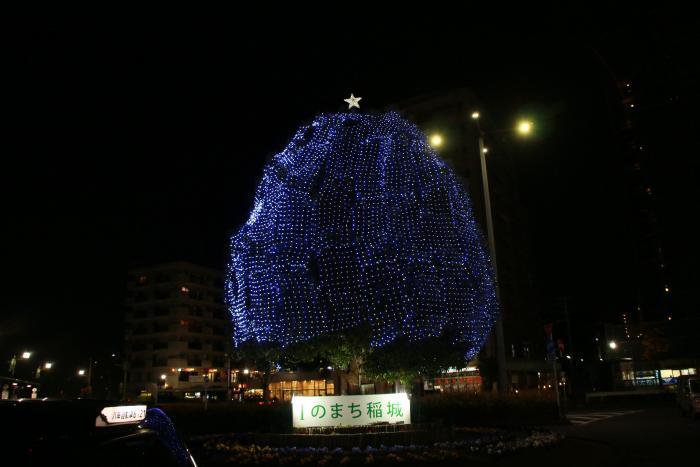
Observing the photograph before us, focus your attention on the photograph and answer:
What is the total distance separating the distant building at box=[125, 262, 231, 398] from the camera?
75438 millimetres

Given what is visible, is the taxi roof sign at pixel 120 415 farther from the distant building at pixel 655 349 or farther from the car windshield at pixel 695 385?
the distant building at pixel 655 349

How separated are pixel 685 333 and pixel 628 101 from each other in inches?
737

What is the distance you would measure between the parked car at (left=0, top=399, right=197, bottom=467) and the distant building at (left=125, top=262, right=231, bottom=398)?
72.1 metres

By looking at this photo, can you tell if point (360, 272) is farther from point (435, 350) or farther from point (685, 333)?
point (685, 333)

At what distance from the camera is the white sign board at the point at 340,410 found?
13500 millimetres

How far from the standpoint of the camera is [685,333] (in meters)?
44.4

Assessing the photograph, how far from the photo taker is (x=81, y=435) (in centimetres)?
355

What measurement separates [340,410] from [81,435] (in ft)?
34.5

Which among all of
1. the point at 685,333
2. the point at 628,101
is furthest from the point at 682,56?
the point at 685,333

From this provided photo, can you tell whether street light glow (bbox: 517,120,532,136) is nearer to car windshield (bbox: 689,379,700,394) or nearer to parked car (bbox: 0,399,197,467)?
car windshield (bbox: 689,379,700,394)

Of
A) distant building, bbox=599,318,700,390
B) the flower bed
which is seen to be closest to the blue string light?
the flower bed

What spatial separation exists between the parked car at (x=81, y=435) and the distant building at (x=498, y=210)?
4586cm

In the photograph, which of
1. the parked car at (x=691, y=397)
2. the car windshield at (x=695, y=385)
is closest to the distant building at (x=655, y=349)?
the parked car at (x=691, y=397)

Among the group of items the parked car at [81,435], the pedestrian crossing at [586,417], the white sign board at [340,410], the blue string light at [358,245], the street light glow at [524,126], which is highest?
the street light glow at [524,126]
